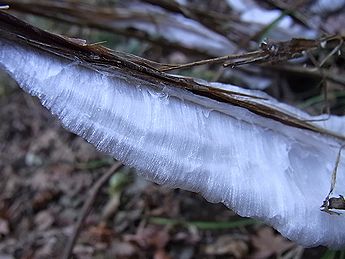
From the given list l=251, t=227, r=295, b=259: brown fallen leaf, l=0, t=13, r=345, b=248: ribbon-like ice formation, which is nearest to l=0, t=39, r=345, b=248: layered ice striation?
l=0, t=13, r=345, b=248: ribbon-like ice formation

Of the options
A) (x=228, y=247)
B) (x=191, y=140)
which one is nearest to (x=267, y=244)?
(x=228, y=247)

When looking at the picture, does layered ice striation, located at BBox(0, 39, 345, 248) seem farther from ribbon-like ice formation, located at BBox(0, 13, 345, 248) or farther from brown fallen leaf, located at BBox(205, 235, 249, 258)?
brown fallen leaf, located at BBox(205, 235, 249, 258)

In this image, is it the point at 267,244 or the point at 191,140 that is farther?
the point at 267,244

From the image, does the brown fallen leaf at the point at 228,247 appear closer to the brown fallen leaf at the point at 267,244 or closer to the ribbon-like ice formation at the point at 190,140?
the brown fallen leaf at the point at 267,244

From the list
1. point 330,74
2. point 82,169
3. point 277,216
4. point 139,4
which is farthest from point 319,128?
point 139,4

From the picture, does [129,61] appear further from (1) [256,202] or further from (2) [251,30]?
(2) [251,30]

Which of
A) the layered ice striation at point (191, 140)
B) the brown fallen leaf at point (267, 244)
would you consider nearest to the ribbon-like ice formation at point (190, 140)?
the layered ice striation at point (191, 140)

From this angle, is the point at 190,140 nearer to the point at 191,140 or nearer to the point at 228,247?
the point at 191,140
